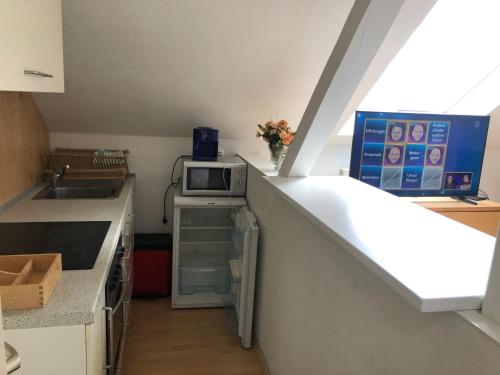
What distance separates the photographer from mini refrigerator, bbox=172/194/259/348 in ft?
8.95

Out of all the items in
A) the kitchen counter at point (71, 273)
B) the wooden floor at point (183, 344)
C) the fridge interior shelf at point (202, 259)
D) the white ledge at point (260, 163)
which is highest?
the white ledge at point (260, 163)

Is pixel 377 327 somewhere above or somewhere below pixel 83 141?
below

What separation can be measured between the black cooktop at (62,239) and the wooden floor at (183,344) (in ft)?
3.08

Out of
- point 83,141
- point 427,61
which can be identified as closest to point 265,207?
point 83,141

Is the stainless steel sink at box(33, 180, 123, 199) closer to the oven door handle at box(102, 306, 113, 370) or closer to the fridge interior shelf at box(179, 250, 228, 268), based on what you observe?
the fridge interior shelf at box(179, 250, 228, 268)

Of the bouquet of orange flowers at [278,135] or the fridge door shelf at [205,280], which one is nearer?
the bouquet of orange flowers at [278,135]

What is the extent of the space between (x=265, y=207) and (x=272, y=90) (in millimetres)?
879

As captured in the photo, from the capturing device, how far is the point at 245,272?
2.34m

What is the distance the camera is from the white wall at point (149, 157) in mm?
3047

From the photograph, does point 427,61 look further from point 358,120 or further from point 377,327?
point 377,327

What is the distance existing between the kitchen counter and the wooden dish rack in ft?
1.59

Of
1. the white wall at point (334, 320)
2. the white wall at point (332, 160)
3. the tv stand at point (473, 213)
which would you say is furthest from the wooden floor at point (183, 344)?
the tv stand at point (473, 213)

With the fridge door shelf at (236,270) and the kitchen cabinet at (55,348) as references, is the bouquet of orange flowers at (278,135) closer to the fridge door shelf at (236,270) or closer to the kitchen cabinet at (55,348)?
the fridge door shelf at (236,270)

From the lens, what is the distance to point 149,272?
9.65 feet
